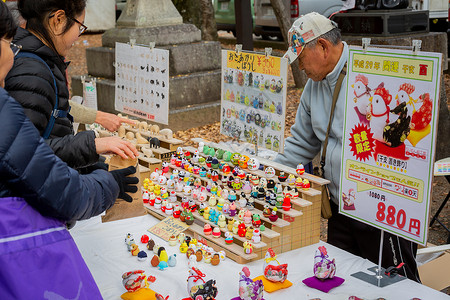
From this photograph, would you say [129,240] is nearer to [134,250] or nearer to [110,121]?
[134,250]

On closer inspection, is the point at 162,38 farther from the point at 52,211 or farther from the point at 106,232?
the point at 52,211

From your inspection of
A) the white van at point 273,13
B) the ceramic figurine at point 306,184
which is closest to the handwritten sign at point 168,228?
the ceramic figurine at point 306,184

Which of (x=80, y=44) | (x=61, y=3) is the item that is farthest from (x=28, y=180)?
(x=80, y=44)

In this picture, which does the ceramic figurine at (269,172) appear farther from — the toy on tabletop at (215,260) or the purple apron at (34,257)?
the purple apron at (34,257)

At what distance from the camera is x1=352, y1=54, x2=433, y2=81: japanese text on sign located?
196 centimetres

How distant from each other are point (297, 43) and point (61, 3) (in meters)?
1.25

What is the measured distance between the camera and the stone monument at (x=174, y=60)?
23.1 ft

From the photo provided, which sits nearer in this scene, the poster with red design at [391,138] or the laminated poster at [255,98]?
the poster with red design at [391,138]

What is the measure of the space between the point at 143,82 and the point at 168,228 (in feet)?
5.34

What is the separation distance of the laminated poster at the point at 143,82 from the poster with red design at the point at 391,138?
176cm

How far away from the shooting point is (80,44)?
15734 millimetres

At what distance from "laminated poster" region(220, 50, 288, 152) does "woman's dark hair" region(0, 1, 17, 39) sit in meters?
1.77

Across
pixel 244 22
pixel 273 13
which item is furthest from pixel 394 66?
pixel 273 13

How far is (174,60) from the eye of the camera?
277 inches
